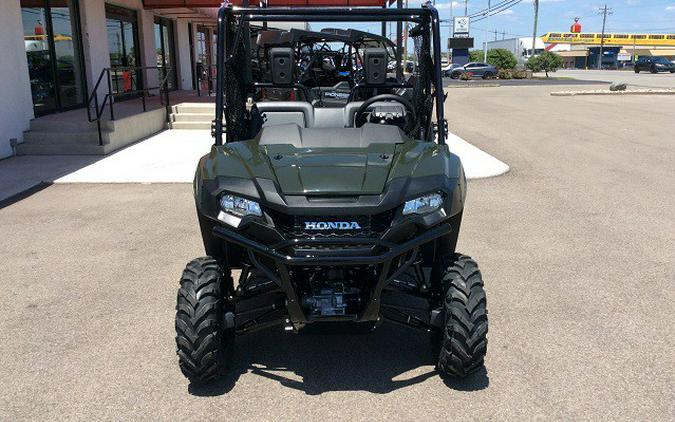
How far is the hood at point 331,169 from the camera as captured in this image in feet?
9.70

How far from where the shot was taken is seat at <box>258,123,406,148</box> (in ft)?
11.9

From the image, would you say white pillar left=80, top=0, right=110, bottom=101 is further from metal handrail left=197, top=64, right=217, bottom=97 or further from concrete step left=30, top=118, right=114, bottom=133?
metal handrail left=197, top=64, right=217, bottom=97

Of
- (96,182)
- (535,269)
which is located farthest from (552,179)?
(96,182)

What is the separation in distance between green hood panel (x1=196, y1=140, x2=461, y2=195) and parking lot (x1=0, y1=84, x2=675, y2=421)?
31.9 inches

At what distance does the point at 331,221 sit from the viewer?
2.94m

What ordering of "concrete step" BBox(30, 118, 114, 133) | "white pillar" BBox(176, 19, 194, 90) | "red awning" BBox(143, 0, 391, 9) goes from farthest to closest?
"white pillar" BBox(176, 19, 194, 90) → "red awning" BBox(143, 0, 391, 9) → "concrete step" BBox(30, 118, 114, 133)

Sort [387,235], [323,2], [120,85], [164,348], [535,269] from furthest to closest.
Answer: [323,2] < [120,85] < [535,269] < [164,348] < [387,235]

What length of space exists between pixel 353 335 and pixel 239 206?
40.9 inches

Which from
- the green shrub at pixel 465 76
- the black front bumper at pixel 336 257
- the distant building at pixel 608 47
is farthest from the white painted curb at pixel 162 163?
the distant building at pixel 608 47

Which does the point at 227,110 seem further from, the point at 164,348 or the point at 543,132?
the point at 543,132

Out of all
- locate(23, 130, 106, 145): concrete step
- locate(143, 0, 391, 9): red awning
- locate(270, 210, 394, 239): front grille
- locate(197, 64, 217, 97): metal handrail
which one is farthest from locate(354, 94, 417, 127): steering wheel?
locate(197, 64, 217, 97): metal handrail

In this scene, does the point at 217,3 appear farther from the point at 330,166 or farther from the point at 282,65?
the point at 330,166

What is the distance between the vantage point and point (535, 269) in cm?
511

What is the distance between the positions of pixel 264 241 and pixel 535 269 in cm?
295
